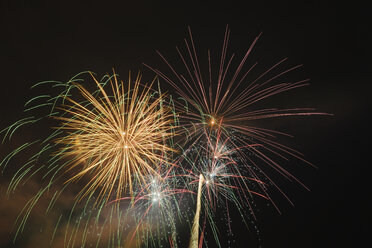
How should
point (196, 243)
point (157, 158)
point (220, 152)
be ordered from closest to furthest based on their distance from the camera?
point (157, 158), point (220, 152), point (196, 243)

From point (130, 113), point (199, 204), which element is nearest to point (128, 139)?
point (130, 113)

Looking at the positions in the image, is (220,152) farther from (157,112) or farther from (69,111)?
(69,111)

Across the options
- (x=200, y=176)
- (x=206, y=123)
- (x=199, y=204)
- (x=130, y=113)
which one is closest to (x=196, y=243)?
(x=199, y=204)

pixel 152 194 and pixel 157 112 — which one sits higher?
pixel 157 112

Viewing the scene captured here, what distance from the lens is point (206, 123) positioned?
33.8 feet

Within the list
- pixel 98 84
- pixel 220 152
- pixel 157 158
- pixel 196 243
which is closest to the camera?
pixel 98 84

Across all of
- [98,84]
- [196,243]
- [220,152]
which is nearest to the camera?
[98,84]

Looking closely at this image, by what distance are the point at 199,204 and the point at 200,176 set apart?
117 centimetres

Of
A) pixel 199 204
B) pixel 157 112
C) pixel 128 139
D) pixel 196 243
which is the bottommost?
pixel 196 243

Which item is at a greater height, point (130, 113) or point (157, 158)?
point (130, 113)

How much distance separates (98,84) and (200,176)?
5514 mm

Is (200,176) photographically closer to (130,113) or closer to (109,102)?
(130,113)

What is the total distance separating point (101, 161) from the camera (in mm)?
10211

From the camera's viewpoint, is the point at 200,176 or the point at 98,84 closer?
the point at 98,84
